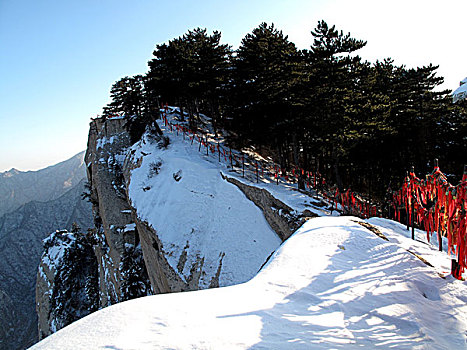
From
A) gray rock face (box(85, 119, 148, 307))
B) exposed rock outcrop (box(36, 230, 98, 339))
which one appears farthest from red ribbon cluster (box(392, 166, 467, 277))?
exposed rock outcrop (box(36, 230, 98, 339))

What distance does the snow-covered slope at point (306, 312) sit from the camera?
3000 millimetres

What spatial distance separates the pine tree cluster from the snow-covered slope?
14.0m

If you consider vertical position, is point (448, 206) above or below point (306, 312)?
above

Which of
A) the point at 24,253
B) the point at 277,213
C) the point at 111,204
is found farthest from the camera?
the point at 24,253

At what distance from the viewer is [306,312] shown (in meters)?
3.81

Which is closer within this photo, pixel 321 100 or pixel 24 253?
pixel 321 100

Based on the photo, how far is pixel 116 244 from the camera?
25.2 m

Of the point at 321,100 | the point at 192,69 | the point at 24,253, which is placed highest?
the point at 192,69

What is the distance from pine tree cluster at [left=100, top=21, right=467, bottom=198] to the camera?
17750 mm

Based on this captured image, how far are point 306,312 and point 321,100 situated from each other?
16.5 m

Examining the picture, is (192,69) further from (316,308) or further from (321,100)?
(316,308)

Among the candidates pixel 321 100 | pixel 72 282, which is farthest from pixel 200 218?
pixel 72 282

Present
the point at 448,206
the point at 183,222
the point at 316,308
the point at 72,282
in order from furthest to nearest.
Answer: the point at 72,282
the point at 183,222
the point at 448,206
the point at 316,308

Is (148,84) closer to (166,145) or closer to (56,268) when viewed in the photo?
(166,145)
